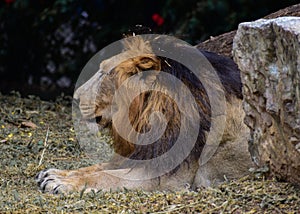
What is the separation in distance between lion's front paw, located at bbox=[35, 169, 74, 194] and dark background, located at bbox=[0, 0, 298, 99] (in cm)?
318

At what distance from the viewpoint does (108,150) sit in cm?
438

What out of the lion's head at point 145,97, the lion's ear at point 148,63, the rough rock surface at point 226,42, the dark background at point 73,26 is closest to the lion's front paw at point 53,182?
the lion's head at point 145,97

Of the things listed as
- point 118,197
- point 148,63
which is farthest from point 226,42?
point 118,197

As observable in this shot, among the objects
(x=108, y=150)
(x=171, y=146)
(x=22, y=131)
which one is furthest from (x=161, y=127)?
(x=22, y=131)

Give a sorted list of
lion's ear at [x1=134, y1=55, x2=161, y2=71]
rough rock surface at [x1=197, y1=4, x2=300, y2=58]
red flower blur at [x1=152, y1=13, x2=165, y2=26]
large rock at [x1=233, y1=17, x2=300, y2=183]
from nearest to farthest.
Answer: large rock at [x1=233, y1=17, x2=300, y2=183]
lion's ear at [x1=134, y1=55, x2=161, y2=71]
rough rock surface at [x1=197, y1=4, x2=300, y2=58]
red flower blur at [x1=152, y1=13, x2=165, y2=26]

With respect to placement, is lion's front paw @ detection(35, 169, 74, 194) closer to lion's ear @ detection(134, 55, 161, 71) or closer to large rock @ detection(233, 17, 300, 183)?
lion's ear @ detection(134, 55, 161, 71)

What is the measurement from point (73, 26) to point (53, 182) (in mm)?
4053

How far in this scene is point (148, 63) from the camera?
368 centimetres

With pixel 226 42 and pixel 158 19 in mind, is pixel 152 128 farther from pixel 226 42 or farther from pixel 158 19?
pixel 158 19

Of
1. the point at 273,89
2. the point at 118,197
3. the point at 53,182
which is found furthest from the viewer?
the point at 53,182

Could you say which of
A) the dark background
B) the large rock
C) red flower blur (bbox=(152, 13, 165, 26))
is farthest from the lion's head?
red flower blur (bbox=(152, 13, 165, 26))

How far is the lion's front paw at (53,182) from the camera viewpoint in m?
3.48

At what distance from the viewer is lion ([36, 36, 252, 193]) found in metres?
3.53

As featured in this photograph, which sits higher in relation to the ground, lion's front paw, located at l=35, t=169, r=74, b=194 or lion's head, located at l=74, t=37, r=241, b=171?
lion's head, located at l=74, t=37, r=241, b=171
